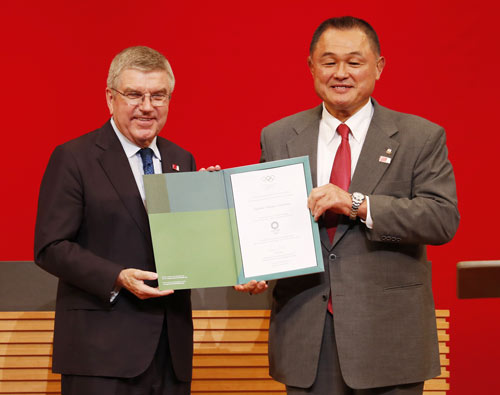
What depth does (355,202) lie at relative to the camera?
1884 mm

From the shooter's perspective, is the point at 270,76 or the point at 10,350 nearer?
the point at 10,350

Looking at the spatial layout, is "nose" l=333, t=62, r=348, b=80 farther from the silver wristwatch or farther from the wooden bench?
the wooden bench

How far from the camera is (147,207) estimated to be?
1938mm

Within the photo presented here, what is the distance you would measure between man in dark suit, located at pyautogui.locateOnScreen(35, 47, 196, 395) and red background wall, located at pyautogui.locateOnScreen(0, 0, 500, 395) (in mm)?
1427

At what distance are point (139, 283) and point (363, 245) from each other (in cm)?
66

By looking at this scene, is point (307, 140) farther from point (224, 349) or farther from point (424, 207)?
point (224, 349)

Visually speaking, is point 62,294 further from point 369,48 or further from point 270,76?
point 270,76

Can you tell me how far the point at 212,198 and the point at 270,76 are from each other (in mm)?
1648

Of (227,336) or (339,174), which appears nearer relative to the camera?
(339,174)

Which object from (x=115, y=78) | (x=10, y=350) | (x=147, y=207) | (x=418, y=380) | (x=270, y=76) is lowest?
(x=418, y=380)

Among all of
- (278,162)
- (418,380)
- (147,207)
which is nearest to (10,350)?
(147,207)

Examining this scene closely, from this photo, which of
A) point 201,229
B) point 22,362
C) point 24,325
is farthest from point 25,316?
point 201,229

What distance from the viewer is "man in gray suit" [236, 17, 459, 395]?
1905 millimetres

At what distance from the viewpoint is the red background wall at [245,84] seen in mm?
3459
